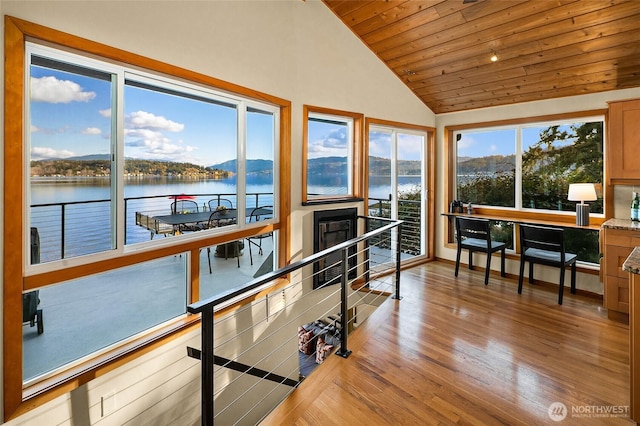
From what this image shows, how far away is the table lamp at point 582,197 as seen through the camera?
3.60 m

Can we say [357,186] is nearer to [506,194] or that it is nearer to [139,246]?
[506,194]

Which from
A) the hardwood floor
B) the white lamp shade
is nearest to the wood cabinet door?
the white lamp shade

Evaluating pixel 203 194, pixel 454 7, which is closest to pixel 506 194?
pixel 454 7

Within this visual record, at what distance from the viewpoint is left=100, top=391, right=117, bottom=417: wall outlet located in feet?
6.98

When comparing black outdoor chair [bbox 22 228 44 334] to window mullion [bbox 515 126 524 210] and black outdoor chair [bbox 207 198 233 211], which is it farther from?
window mullion [bbox 515 126 524 210]

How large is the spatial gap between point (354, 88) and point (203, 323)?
362 cm

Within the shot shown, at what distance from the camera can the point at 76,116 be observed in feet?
6.94

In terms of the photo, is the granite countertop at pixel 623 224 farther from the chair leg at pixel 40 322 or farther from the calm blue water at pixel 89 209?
the chair leg at pixel 40 322

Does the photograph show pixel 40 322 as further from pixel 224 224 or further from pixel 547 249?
pixel 547 249

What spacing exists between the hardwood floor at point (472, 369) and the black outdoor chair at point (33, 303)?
5.12ft

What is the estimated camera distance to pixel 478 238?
4.41 meters

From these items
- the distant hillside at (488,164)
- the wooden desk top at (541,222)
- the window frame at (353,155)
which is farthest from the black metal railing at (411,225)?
the window frame at (353,155)

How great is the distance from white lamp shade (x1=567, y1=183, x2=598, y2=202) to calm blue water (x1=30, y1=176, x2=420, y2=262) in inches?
158

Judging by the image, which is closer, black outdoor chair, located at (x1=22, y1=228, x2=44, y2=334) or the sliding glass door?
black outdoor chair, located at (x1=22, y1=228, x2=44, y2=334)
